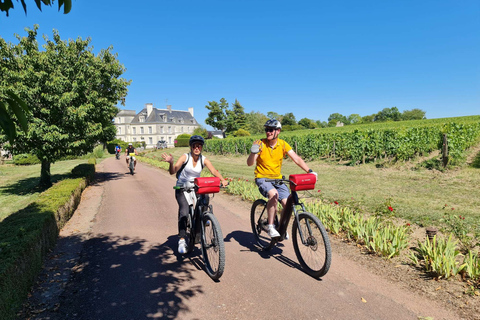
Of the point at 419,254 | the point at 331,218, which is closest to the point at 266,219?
the point at 331,218

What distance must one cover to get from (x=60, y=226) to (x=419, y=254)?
25.8ft

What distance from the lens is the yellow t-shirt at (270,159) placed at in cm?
491

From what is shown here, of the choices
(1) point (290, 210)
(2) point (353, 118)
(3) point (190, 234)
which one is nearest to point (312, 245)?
(1) point (290, 210)

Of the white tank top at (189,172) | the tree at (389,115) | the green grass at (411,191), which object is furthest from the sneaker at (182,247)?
the tree at (389,115)

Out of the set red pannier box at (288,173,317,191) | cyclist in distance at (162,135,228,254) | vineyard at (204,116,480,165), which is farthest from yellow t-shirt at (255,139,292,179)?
vineyard at (204,116,480,165)

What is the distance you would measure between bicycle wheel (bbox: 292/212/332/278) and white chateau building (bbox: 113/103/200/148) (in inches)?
2933

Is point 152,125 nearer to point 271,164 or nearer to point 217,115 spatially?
point 217,115

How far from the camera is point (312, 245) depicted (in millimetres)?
4250

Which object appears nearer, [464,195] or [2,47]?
[464,195]

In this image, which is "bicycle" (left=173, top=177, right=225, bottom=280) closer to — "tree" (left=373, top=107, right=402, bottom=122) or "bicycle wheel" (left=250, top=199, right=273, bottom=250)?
"bicycle wheel" (left=250, top=199, right=273, bottom=250)

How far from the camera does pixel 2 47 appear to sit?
12.3 meters

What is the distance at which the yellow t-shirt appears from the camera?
4906 mm

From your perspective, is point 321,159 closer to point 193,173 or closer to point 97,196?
point 97,196

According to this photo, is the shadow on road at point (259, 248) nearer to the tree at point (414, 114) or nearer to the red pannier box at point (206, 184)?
the red pannier box at point (206, 184)
